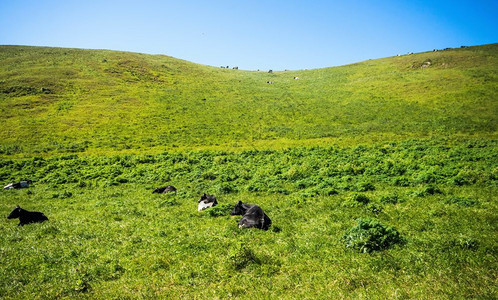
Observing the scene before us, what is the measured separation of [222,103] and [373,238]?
67877 mm

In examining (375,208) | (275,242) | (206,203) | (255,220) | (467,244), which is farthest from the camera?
(206,203)

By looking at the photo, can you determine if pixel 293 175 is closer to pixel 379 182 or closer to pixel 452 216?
pixel 379 182

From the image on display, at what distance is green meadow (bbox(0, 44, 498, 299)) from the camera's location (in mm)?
7047

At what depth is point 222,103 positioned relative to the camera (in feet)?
240

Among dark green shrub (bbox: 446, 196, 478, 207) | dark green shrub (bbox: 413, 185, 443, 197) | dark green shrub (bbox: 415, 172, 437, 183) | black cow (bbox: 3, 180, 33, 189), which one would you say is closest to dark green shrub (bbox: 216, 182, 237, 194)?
dark green shrub (bbox: 413, 185, 443, 197)

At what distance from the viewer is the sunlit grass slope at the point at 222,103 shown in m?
45.9

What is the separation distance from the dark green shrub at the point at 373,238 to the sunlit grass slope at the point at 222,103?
110 feet

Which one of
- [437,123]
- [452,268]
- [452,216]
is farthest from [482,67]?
[452,268]

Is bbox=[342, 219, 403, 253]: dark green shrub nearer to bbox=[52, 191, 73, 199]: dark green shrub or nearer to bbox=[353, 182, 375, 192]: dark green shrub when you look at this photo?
bbox=[353, 182, 375, 192]: dark green shrub

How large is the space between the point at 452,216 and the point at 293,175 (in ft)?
41.7

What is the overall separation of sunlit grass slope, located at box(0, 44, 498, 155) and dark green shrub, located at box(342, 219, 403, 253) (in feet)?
110

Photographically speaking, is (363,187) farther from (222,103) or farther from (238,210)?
(222,103)

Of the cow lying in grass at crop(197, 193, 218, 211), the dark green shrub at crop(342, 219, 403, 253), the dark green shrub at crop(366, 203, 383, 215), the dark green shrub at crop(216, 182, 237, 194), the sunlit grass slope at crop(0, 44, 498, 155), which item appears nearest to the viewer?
the dark green shrub at crop(342, 219, 403, 253)

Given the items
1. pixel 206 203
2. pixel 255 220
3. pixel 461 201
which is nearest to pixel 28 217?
pixel 206 203
